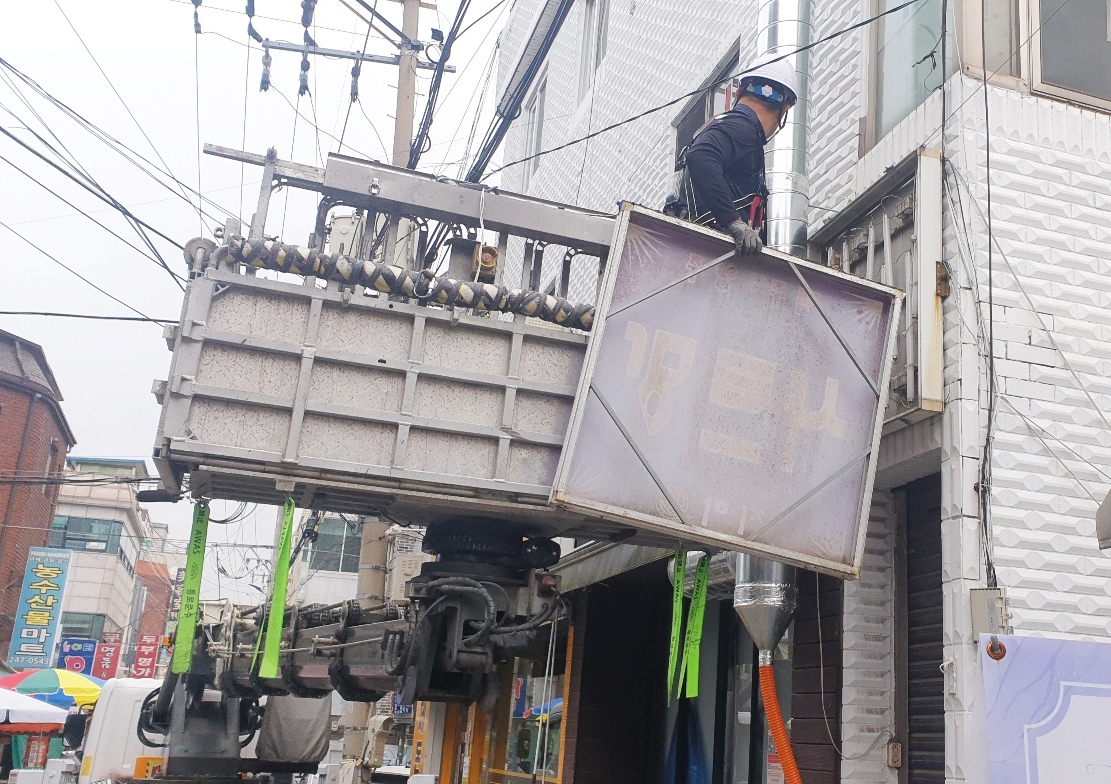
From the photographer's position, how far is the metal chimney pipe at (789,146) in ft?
26.3

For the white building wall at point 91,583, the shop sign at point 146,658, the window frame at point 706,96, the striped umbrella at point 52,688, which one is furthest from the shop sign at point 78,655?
the window frame at point 706,96

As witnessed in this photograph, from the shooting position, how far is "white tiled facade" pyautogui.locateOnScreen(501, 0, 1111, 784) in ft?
20.3

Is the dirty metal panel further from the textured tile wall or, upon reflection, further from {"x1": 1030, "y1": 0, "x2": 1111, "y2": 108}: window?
{"x1": 1030, "y1": 0, "x2": 1111, "y2": 108}: window

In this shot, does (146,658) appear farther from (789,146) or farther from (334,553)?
(789,146)

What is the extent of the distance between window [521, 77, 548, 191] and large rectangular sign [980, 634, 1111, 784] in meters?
15.0

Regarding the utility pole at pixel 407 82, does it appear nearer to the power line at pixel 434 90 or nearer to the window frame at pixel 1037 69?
the power line at pixel 434 90

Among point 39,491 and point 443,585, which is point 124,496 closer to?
point 39,491

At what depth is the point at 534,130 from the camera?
20.4 meters

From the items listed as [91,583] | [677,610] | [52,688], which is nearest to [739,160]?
[677,610]

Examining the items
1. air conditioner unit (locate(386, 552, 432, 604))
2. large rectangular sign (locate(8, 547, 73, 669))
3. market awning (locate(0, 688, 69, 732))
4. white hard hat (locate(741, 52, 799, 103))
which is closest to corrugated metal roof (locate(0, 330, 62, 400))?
large rectangular sign (locate(8, 547, 73, 669))

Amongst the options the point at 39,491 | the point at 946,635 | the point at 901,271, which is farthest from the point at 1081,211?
the point at 39,491

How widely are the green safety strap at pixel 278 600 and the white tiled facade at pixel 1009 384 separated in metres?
3.84

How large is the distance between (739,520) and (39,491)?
37466mm

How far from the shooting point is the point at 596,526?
22.8 feet
